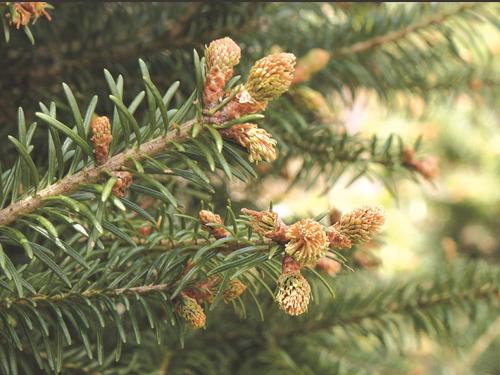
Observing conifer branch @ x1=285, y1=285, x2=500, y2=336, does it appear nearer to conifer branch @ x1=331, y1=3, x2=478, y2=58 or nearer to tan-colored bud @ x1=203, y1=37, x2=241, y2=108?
conifer branch @ x1=331, y1=3, x2=478, y2=58

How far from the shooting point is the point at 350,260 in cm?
70

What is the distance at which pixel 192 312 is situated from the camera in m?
0.43

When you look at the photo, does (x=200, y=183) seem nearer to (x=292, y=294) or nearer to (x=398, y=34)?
(x=292, y=294)

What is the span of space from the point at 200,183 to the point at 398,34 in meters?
0.46

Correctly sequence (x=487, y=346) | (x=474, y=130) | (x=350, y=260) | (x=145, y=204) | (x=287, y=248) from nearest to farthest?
(x=287, y=248) < (x=145, y=204) < (x=350, y=260) < (x=487, y=346) < (x=474, y=130)

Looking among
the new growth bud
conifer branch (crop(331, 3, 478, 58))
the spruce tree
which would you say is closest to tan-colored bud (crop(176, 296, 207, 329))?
the spruce tree

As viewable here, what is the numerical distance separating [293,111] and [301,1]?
0.17 meters

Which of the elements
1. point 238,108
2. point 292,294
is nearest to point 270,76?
point 238,108

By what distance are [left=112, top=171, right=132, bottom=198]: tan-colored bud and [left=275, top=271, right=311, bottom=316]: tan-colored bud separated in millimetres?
110

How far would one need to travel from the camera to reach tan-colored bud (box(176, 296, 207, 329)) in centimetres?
43

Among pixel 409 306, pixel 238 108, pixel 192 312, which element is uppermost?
pixel 238 108

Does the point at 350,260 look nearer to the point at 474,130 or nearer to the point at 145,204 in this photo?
the point at 145,204

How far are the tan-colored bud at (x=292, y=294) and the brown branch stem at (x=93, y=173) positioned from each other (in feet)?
0.35

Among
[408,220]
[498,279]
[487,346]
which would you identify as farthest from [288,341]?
[408,220]
